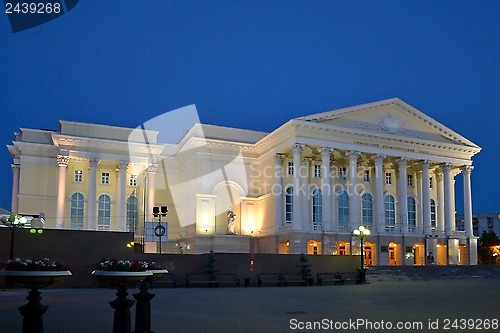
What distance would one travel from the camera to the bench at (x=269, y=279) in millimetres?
32562

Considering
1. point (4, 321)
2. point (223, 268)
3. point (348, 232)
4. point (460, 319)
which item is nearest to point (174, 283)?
point (223, 268)

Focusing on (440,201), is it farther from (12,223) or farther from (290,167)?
(12,223)

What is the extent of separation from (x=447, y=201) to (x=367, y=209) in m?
8.40

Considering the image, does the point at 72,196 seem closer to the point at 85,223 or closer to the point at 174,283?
the point at 85,223

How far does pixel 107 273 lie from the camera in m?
9.41

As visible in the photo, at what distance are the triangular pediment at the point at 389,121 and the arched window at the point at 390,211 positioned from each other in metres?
7.18

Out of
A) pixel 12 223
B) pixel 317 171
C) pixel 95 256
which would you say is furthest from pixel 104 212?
pixel 12 223

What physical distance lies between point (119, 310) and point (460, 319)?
8230mm

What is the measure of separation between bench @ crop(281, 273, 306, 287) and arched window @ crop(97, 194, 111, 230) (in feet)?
83.6

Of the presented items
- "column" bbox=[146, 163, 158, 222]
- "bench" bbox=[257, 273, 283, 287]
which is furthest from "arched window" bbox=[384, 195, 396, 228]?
"bench" bbox=[257, 273, 283, 287]

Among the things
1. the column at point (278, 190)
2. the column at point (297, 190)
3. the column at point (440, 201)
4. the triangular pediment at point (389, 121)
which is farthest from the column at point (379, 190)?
the column at point (278, 190)

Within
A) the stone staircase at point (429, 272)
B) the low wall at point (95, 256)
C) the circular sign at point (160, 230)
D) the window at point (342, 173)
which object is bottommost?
the stone staircase at point (429, 272)

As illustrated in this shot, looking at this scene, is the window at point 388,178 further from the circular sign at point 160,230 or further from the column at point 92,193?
the column at point 92,193

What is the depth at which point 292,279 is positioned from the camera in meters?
33.3
